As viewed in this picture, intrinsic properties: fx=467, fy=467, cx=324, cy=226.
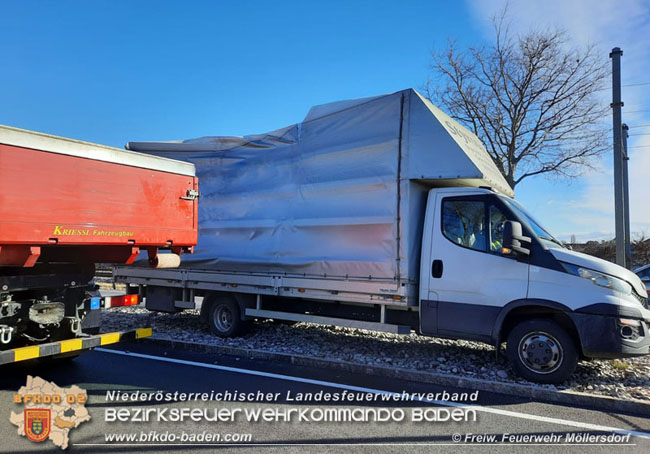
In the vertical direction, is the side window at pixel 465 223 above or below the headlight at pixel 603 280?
above

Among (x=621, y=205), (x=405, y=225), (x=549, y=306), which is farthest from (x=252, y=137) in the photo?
(x=621, y=205)

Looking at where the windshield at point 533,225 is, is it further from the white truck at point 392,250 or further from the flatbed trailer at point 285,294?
the flatbed trailer at point 285,294

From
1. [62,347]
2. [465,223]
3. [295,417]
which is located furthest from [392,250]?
[62,347]

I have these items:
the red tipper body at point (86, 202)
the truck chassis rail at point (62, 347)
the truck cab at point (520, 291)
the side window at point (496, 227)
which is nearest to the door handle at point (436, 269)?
the truck cab at point (520, 291)

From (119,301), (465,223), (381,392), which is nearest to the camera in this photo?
(381,392)

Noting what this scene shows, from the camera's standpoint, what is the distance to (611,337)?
206 inches

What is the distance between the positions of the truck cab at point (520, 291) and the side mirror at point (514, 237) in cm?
1

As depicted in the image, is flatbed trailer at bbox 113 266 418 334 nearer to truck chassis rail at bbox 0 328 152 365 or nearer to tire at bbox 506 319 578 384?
tire at bbox 506 319 578 384

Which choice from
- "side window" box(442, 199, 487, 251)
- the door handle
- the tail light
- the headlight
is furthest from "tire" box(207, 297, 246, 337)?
the headlight

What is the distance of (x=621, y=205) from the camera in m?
10.1

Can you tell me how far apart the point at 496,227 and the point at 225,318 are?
196 inches

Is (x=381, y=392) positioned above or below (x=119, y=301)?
below

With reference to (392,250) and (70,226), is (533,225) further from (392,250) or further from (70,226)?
(70,226)

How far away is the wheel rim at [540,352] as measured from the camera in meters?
5.54
